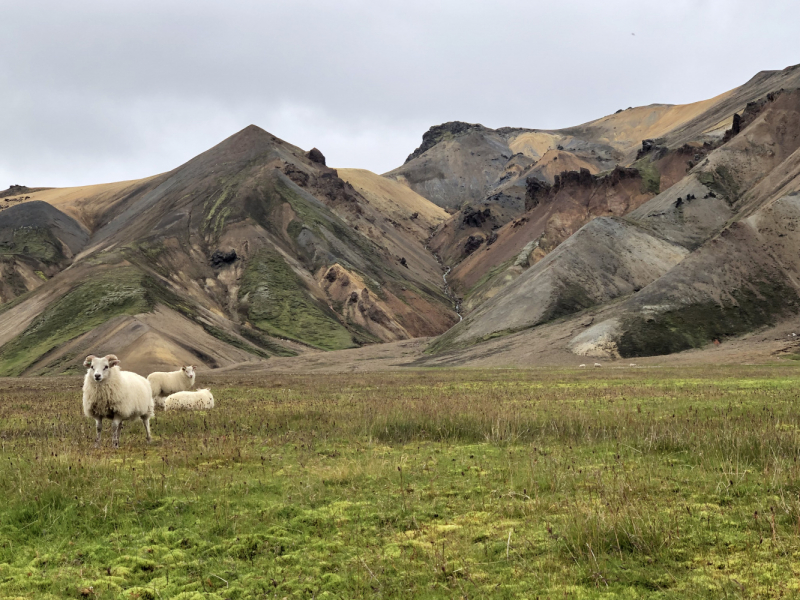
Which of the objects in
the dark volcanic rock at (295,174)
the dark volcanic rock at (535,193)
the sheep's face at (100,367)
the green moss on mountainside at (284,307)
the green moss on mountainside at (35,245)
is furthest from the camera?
the dark volcanic rock at (295,174)

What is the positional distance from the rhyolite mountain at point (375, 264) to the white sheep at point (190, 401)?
48.7 meters

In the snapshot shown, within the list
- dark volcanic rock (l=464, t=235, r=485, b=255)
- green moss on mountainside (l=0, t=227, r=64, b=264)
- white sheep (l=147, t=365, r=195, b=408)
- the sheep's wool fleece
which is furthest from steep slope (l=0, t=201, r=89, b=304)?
the sheep's wool fleece

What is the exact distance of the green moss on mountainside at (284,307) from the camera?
120m

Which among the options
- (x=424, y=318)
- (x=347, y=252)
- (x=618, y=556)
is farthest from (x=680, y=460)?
(x=347, y=252)

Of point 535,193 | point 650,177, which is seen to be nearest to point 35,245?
point 535,193

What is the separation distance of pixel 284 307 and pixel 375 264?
120 feet

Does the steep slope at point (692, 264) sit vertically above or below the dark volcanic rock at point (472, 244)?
below

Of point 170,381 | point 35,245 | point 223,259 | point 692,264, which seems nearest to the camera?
point 170,381

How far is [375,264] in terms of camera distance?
516ft

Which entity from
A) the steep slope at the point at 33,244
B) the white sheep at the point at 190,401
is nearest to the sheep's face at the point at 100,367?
the white sheep at the point at 190,401

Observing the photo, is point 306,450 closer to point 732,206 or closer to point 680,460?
point 680,460

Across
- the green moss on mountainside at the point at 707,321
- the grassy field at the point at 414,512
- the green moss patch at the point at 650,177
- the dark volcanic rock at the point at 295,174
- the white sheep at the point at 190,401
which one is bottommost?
the green moss on mountainside at the point at 707,321

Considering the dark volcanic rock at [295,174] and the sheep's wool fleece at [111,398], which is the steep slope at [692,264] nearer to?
the sheep's wool fleece at [111,398]

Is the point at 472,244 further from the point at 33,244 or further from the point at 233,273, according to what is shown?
the point at 33,244
